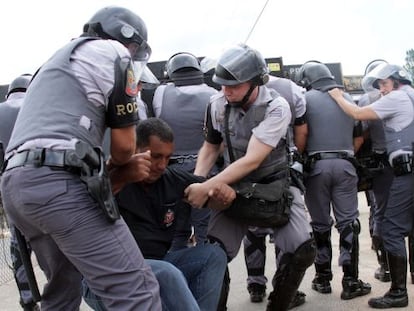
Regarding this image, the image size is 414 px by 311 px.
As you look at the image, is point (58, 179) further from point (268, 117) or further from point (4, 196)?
point (268, 117)

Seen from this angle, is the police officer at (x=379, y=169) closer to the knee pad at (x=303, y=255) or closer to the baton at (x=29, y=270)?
the knee pad at (x=303, y=255)

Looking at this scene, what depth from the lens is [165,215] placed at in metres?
2.72

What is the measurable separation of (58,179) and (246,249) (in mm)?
2668

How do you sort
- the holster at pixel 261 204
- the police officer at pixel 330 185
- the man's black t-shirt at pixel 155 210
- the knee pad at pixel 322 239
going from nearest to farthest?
the man's black t-shirt at pixel 155 210
the holster at pixel 261 204
the police officer at pixel 330 185
the knee pad at pixel 322 239

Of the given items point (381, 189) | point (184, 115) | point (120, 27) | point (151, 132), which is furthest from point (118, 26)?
point (381, 189)

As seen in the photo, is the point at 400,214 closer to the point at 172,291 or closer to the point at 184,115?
the point at 184,115

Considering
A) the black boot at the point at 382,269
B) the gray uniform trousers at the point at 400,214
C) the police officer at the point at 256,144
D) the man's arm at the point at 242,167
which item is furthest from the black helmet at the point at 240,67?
the black boot at the point at 382,269

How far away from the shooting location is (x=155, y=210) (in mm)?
2705

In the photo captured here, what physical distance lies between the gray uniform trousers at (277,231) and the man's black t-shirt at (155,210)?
0.46 metres

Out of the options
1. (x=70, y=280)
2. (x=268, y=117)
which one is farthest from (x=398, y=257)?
(x=70, y=280)

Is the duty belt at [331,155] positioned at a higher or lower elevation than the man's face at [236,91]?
lower

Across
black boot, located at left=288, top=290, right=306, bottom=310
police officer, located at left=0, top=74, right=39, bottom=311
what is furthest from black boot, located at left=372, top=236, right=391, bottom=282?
police officer, located at left=0, top=74, right=39, bottom=311

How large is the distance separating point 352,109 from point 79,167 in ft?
9.08

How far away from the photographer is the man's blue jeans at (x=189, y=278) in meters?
2.37
